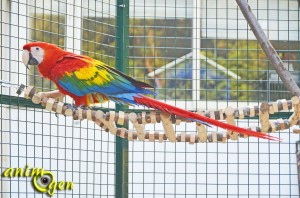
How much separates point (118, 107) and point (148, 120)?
2.18 feet

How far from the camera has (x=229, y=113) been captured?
2.51 m

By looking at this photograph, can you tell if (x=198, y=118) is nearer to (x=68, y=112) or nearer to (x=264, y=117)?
(x=264, y=117)

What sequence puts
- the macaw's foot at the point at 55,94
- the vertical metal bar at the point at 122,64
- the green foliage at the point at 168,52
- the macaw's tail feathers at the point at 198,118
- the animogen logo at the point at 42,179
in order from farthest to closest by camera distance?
1. the green foliage at the point at 168,52
2. the vertical metal bar at the point at 122,64
3. the animogen logo at the point at 42,179
4. the macaw's foot at the point at 55,94
5. the macaw's tail feathers at the point at 198,118

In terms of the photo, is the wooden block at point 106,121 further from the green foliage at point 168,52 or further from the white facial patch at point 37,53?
the green foliage at point 168,52

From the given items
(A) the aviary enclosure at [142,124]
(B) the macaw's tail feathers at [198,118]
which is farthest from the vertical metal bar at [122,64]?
(B) the macaw's tail feathers at [198,118]

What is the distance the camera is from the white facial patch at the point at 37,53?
256 cm

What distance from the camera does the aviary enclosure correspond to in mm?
2652

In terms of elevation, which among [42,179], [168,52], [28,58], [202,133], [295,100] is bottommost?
[42,179]

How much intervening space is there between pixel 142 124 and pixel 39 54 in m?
0.43

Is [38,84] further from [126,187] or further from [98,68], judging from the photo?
[98,68]

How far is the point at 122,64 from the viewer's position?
10.4ft

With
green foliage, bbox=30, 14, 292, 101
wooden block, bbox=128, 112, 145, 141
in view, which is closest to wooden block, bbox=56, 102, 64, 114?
wooden block, bbox=128, 112, 145, 141

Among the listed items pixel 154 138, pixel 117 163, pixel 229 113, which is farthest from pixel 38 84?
pixel 229 113

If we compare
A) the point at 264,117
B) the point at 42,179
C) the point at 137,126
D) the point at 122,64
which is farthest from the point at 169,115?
the point at 42,179
